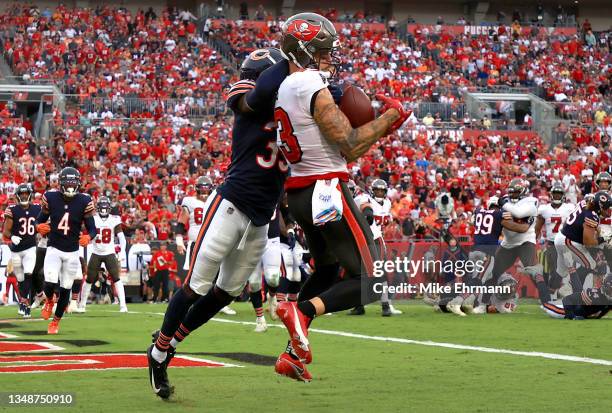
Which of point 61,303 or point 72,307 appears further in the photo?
point 72,307

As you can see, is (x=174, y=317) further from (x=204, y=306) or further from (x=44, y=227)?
(x=44, y=227)

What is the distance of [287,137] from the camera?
586 centimetres

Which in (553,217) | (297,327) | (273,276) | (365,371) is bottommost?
(273,276)

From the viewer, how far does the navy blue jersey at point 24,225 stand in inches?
586

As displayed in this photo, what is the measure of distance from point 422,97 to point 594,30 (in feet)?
45.6

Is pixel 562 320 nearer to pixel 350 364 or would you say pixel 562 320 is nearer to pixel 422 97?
pixel 350 364

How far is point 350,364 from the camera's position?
7801 millimetres

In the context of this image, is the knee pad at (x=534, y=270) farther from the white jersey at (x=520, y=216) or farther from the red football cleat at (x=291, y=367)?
the red football cleat at (x=291, y=367)

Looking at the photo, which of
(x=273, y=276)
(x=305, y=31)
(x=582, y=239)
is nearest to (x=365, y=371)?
(x=305, y=31)

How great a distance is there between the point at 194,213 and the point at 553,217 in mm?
5632

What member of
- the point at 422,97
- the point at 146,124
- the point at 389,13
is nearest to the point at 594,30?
the point at 389,13

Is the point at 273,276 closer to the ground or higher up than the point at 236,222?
closer to the ground

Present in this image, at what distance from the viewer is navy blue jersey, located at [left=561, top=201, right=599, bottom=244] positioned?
12766 mm

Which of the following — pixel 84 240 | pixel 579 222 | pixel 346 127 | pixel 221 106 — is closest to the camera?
pixel 346 127
